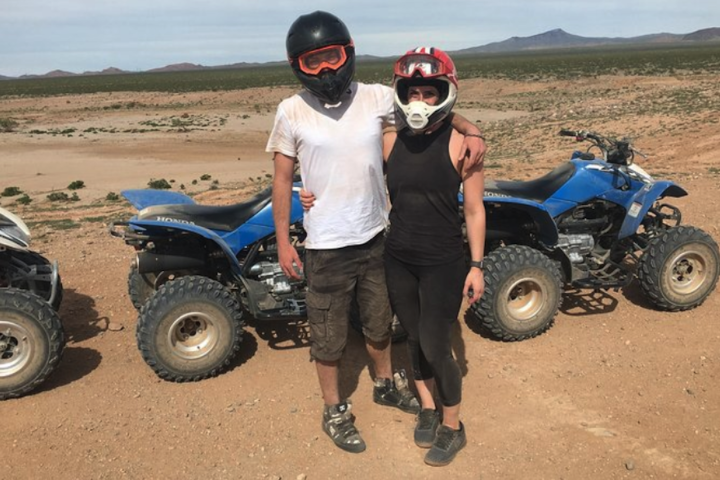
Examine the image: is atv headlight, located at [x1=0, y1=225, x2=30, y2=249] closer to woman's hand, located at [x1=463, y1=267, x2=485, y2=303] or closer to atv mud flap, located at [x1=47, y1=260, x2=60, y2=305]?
atv mud flap, located at [x1=47, y1=260, x2=60, y2=305]

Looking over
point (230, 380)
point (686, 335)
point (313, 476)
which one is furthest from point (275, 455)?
point (686, 335)

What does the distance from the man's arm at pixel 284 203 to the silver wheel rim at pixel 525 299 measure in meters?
2.02

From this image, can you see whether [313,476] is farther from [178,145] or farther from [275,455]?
[178,145]

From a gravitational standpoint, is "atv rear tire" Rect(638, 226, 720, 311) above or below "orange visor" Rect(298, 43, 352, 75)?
below

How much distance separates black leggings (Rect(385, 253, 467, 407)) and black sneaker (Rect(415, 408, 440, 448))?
0.20m

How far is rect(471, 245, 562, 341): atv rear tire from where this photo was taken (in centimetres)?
459

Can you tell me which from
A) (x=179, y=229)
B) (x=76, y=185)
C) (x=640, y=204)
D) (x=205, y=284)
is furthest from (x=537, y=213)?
(x=76, y=185)

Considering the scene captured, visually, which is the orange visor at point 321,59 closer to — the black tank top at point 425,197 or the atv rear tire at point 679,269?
the black tank top at point 425,197

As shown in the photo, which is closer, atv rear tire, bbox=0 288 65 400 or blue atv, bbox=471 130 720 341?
atv rear tire, bbox=0 288 65 400

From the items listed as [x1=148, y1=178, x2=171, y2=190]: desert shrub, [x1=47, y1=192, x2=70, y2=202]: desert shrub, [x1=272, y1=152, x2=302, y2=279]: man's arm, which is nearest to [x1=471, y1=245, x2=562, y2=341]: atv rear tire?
[x1=272, y1=152, x2=302, y2=279]: man's arm

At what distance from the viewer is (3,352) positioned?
4090 mm

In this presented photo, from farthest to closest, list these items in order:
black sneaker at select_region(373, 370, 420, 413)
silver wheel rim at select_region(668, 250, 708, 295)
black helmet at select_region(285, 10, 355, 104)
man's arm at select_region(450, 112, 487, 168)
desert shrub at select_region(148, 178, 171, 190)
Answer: desert shrub at select_region(148, 178, 171, 190)
silver wheel rim at select_region(668, 250, 708, 295)
black sneaker at select_region(373, 370, 420, 413)
black helmet at select_region(285, 10, 355, 104)
man's arm at select_region(450, 112, 487, 168)

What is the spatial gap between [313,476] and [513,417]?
4.15ft

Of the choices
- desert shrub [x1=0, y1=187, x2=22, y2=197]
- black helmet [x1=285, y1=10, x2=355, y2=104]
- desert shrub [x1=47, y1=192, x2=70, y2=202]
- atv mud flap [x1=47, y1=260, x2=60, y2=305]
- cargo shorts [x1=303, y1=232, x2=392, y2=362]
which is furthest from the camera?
desert shrub [x1=0, y1=187, x2=22, y2=197]
